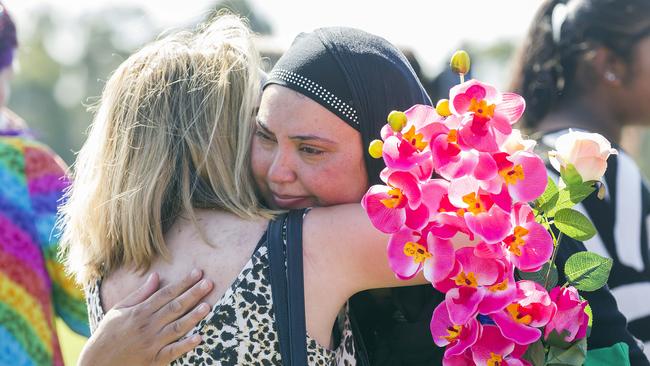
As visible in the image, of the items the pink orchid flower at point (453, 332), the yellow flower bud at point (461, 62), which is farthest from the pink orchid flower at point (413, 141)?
the pink orchid flower at point (453, 332)

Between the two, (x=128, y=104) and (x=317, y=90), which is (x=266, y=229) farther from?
(x=128, y=104)

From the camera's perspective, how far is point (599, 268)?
1937 mm

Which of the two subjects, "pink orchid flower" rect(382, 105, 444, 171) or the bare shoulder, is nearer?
"pink orchid flower" rect(382, 105, 444, 171)

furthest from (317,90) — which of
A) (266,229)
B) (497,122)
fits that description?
(497,122)

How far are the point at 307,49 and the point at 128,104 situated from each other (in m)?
0.53

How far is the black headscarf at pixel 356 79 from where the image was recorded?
2447 mm

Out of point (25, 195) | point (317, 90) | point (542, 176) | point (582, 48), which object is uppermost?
point (542, 176)

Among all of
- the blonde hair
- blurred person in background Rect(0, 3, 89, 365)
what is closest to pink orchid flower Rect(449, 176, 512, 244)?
the blonde hair

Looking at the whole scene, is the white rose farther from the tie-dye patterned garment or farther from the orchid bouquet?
the tie-dye patterned garment

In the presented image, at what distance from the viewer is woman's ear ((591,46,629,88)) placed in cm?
348

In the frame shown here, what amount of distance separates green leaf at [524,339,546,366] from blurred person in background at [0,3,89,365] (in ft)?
6.20

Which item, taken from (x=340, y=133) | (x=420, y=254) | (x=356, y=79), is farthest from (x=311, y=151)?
(x=420, y=254)

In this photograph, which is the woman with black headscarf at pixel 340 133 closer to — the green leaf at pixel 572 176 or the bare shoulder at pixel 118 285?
the bare shoulder at pixel 118 285

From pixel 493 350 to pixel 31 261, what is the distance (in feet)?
6.39
